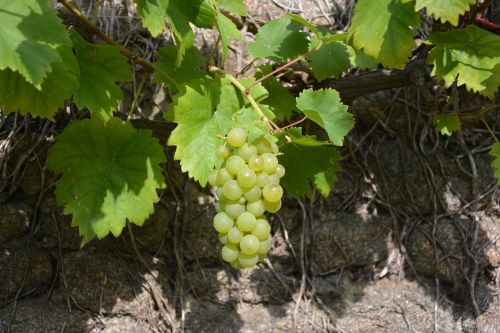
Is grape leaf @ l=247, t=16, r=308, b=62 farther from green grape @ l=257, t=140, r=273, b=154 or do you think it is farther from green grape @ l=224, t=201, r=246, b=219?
green grape @ l=224, t=201, r=246, b=219

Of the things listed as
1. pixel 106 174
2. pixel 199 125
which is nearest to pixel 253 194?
pixel 199 125

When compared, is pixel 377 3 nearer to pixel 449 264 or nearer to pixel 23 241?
pixel 449 264

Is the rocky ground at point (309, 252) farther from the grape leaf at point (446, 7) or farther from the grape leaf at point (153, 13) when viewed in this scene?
the grape leaf at point (446, 7)

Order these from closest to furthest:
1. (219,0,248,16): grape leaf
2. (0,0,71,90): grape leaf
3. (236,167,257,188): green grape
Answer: (0,0,71,90): grape leaf, (236,167,257,188): green grape, (219,0,248,16): grape leaf

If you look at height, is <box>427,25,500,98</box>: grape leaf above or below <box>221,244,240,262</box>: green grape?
above

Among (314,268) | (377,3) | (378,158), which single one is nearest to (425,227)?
(378,158)

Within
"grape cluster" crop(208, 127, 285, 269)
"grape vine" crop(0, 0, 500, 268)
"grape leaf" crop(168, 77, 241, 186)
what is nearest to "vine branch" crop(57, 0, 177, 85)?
"grape vine" crop(0, 0, 500, 268)

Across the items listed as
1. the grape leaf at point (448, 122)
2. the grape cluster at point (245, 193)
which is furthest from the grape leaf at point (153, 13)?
the grape leaf at point (448, 122)
